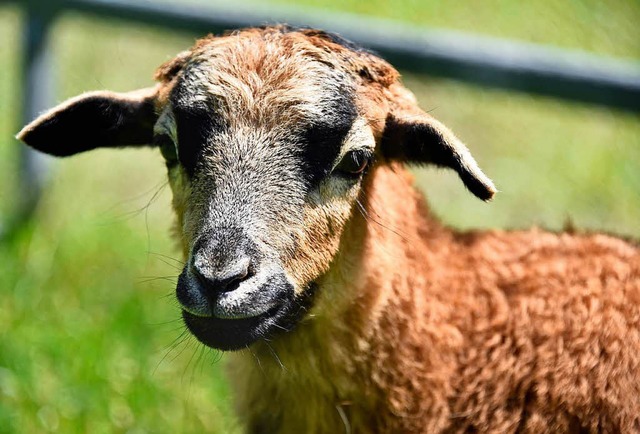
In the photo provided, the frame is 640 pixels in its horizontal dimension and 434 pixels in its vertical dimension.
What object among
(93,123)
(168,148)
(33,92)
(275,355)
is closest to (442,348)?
(275,355)

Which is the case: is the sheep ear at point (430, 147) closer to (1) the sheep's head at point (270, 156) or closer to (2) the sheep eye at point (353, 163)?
(1) the sheep's head at point (270, 156)

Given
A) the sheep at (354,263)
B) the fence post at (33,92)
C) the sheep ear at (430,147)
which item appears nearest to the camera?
the sheep at (354,263)

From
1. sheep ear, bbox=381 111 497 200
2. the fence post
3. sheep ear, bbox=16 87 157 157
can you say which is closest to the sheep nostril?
sheep ear, bbox=381 111 497 200

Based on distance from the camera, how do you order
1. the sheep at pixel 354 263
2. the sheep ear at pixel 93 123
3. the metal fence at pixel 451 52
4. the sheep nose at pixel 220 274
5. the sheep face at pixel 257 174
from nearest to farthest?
1. the sheep nose at pixel 220 274
2. the sheep face at pixel 257 174
3. the sheep at pixel 354 263
4. the sheep ear at pixel 93 123
5. the metal fence at pixel 451 52

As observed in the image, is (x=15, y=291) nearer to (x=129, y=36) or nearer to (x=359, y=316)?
(x=359, y=316)

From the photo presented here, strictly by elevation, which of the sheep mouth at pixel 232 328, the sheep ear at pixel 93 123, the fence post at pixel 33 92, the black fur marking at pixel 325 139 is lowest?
the fence post at pixel 33 92

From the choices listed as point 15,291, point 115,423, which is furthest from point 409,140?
point 15,291

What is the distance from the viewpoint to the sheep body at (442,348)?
13.7ft

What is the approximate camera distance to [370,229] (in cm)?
432

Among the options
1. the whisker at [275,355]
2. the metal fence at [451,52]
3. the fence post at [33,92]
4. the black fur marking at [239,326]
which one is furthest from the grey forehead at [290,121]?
the fence post at [33,92]

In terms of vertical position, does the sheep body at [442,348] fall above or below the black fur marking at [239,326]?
below

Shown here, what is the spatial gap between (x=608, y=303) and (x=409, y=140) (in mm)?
1220

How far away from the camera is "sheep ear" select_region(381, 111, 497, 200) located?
13.1 feet

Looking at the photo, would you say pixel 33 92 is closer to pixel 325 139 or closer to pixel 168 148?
pixel 168 148
